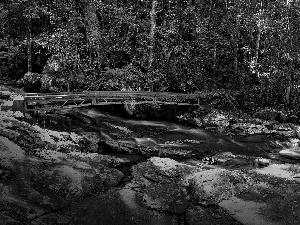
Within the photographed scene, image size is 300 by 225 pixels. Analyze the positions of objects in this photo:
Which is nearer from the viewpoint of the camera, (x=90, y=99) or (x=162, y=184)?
(x=162, y=184)

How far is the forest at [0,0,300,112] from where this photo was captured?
2825 centimetres

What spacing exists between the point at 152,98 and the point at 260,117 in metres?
10.4

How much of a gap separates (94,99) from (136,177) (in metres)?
10.6

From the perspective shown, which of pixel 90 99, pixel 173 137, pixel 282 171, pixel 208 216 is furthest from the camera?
pixel 90 99

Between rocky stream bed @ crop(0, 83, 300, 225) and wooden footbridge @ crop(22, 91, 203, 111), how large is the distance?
51.7 inches

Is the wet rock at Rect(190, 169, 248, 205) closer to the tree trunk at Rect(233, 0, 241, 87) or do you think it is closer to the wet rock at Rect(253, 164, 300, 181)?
the wet rock at Rect(253, 164, 300, 181)

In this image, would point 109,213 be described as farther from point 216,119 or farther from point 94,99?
point 216,119

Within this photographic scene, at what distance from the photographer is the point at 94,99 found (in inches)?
901

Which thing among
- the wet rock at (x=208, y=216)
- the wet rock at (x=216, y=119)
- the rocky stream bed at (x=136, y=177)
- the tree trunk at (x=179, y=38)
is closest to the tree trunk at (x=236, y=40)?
the tree trunk at (x=179, y=38)

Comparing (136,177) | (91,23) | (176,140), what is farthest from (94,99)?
(91,23)

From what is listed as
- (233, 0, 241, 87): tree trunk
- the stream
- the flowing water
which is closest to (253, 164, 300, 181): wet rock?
the stream

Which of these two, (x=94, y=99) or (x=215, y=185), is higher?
(x=94, y=99)

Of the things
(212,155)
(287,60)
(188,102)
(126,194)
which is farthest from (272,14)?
(126,194)

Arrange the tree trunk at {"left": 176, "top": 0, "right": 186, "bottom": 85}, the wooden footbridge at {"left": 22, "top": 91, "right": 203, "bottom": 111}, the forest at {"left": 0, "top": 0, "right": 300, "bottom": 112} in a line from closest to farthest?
the wooden footbridge at {"left": 22, "top": 91, "right": 203, "bottom": 111}, the forest at {"left": 0, "top": 0, "right": 300, "bottom": 112}, the tree trunk at {"left": 176, "top": 0, "right": 186, "bottom": 85}
